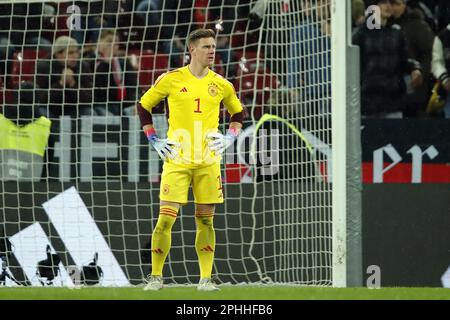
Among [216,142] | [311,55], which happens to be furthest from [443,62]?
[216,142]

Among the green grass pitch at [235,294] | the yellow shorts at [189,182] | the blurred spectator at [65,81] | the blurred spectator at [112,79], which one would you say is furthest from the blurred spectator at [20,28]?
the green grass pitch at [235,294]

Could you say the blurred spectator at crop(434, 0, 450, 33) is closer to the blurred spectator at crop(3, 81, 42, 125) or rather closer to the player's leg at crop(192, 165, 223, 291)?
the blurred spectator at crop(3, 81, 42, 125)

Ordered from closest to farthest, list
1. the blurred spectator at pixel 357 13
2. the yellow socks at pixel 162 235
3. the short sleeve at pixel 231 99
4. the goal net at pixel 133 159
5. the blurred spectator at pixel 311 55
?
the yellow socks at pixel 162 235 → the short sleeve at pixel 231 99 → the blurred spectator at pixel 311 55 → the goal net at pixel 133 159 → the blurred spectator at pixel 357 13

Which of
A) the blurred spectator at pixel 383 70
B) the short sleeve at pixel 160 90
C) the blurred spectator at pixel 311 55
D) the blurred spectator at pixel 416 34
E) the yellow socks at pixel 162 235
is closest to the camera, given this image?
the yellow socks at pixel 162 235

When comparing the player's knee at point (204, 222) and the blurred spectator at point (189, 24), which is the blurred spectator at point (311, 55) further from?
the player's knee at point (204, 222)

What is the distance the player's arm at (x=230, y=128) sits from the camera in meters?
9.10

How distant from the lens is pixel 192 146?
29.8 ft

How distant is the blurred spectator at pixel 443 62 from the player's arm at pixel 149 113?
436cm

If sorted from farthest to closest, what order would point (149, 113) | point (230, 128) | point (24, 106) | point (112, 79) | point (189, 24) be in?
1. point (112, 79)
2. point (189, 24)
3. point (24, 106)
4. point (230, 128)
5. point (149, 113)

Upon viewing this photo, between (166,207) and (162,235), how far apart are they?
0.23 metres

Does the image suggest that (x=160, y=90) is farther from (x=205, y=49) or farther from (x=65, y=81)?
(x=65, y=81)

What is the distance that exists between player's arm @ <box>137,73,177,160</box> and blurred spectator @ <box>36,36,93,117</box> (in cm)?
241

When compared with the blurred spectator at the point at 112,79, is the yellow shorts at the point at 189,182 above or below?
below
